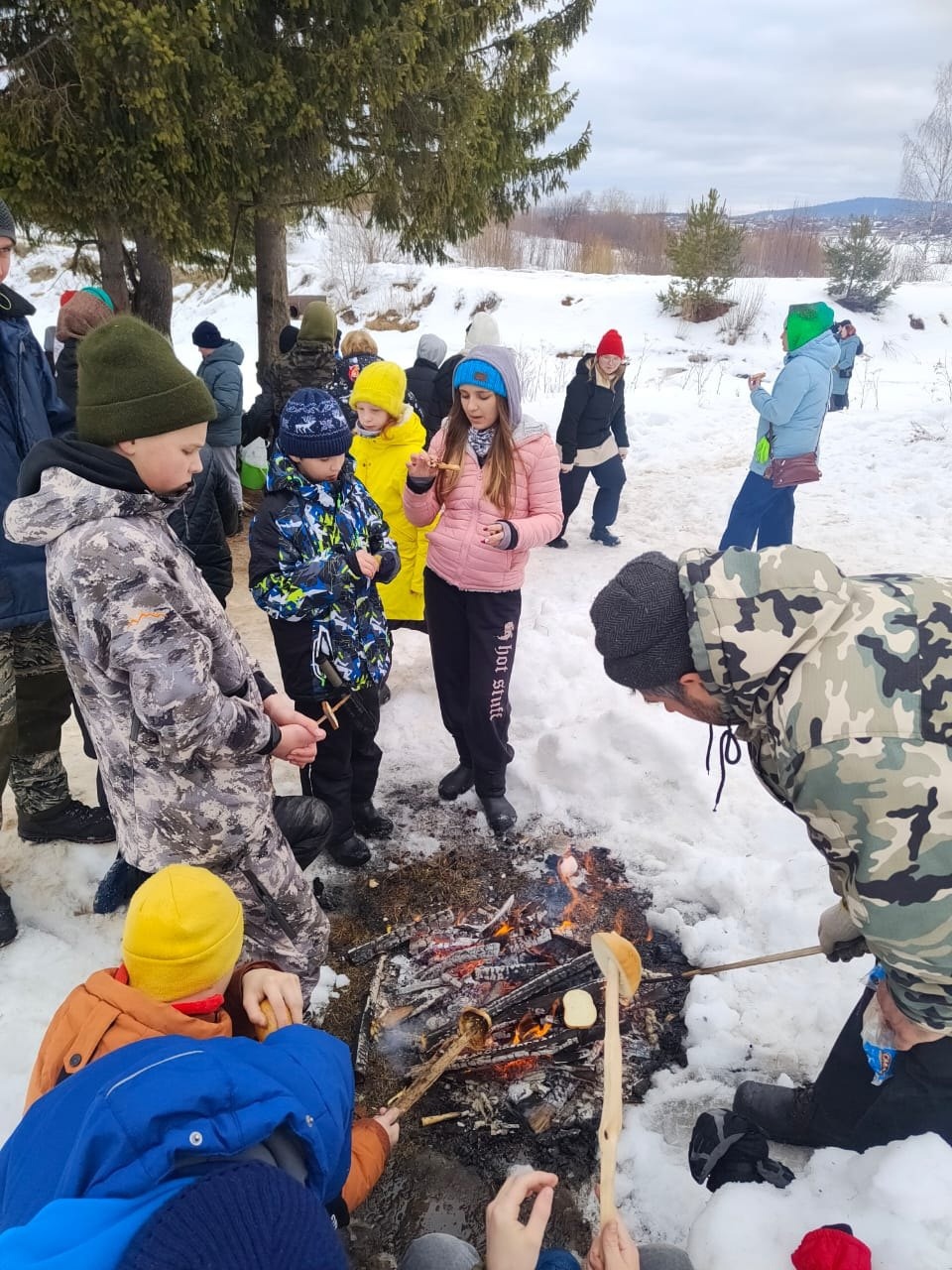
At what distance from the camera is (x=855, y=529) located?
789cm

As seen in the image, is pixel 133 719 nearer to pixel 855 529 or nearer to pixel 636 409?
pixel 855 529

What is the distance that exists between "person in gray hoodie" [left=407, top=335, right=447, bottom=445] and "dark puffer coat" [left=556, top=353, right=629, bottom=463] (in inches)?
49.6

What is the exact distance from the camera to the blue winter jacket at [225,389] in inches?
252

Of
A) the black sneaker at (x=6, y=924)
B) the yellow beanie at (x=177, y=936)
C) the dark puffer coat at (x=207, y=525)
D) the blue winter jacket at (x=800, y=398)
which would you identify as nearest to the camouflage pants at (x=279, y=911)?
the yellow beanie at (x=177, y=936)

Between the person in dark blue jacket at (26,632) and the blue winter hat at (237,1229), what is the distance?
2434mm

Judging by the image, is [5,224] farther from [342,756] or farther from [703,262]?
[703,262]

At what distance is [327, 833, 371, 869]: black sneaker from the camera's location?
138 inches

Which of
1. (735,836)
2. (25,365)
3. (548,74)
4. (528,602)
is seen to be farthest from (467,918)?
(548,74)

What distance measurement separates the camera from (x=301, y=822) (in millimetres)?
2734

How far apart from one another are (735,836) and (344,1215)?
2462 millimetres

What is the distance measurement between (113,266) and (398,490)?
4946 mm

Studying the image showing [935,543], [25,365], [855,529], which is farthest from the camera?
[855,529]

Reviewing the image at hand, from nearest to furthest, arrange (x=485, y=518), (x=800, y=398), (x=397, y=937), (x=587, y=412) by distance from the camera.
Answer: (x=397, y=937)
(x=485, y=518)
(x=800, y=398)
(x=587, y=412)

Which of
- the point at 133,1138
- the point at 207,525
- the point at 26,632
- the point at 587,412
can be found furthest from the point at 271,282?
the point at 133,1138
